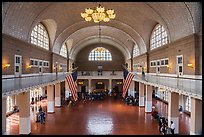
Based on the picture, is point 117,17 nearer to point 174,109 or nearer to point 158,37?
point 158,37

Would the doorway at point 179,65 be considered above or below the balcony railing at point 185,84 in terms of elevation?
above

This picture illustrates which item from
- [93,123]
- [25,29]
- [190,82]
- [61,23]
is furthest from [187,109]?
[25,29]

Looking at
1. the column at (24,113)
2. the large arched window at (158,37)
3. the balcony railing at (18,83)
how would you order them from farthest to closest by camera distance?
1. the large arched window at (158,37)
2. the column at (24,113)
3. the balcony railing at (18,83)

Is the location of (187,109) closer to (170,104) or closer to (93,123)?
(170,104)

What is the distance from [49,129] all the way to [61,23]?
502 inches

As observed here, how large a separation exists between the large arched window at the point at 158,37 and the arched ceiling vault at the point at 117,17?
68 cm

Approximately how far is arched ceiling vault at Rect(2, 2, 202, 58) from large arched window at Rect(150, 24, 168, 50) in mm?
681

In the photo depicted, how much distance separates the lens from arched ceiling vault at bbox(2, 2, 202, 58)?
51.9 feet

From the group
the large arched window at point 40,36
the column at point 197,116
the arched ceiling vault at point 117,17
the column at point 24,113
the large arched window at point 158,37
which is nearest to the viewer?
the column at point 197,116

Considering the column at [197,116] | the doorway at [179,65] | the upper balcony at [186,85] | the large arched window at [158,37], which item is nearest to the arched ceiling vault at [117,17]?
the large arched window at [158,37]

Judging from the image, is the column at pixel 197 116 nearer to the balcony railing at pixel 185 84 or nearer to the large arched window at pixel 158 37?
the balcony railing at pixel 185 84

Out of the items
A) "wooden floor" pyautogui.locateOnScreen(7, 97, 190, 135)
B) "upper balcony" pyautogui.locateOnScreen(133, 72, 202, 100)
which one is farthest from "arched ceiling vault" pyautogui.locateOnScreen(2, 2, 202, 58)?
"wooden floor" pyautogui.locateOnScreen(7, 97, 190, 135)

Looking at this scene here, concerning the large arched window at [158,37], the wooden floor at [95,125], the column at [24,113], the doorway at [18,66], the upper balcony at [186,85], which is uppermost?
the large arched window at [158,37]

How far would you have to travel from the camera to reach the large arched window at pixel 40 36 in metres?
24.1
